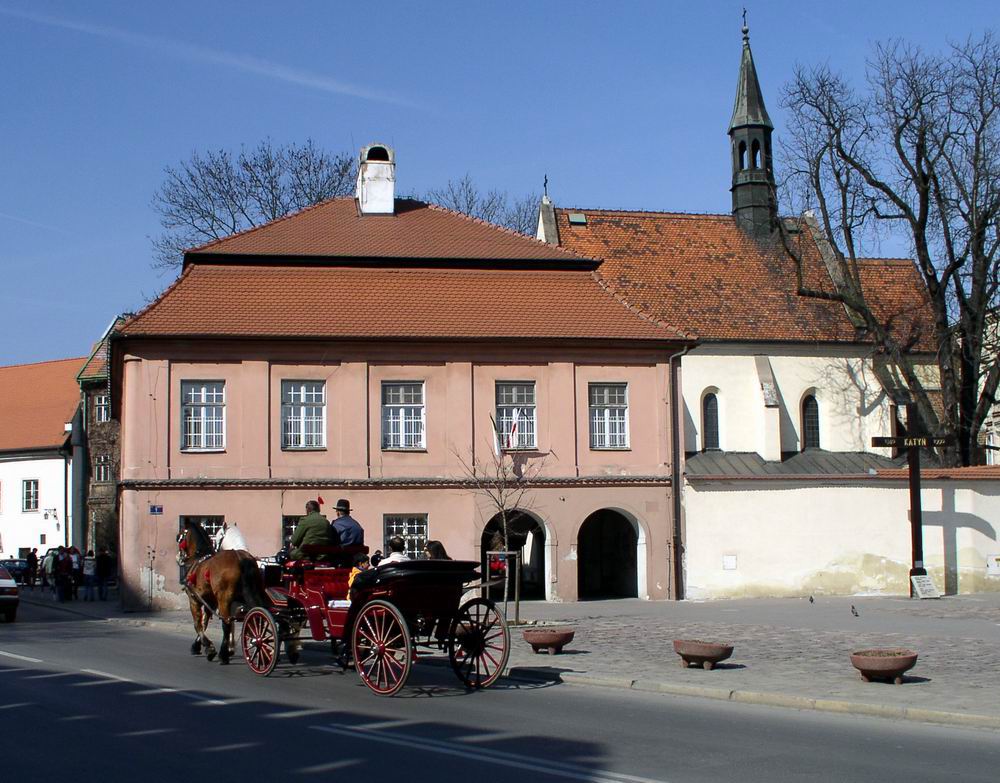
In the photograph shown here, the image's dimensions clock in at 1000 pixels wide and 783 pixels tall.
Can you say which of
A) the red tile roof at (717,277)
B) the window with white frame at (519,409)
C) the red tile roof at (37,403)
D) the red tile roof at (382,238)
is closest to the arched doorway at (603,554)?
the window with white frame at (519,409)

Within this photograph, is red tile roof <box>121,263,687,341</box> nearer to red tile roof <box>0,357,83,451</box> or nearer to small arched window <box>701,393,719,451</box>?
small arched window <box>701,393,719,451</box>

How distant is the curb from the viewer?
11.4 metres

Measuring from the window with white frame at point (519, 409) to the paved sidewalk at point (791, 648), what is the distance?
14.5 feet

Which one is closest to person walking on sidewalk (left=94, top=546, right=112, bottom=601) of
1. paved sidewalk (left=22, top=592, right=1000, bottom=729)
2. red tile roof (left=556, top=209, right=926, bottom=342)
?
paved sidewalk (left=22, top=592, right=1000, bottom=729)

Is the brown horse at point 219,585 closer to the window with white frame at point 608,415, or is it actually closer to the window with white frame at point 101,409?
the window with white frame at point 608,415

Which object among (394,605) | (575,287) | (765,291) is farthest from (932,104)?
(394,605)

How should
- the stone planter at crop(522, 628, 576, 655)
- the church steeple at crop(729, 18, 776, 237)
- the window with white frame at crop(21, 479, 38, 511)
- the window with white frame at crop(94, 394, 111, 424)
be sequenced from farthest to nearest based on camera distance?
the window with white frame at crop(21, 479, 38, 511) → the window with white frame at crop(94, 394, 111, 424) → the church steeple at crop(729, 18, 776, 237) → the stone planter at crop(522, 628, 576, 655)

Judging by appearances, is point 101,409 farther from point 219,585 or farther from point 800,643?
point 800,643

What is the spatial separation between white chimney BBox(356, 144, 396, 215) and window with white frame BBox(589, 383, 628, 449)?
865 cm

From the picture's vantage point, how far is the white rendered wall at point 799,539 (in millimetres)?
30438

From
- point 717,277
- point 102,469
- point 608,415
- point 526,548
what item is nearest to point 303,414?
point 608,415

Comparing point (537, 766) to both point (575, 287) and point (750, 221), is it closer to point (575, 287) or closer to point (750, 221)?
point (575, 287)

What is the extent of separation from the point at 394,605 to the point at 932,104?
2984 centimetres

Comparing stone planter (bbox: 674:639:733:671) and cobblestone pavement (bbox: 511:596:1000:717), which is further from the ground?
stone planter (bbox: 674:639:733:671)
